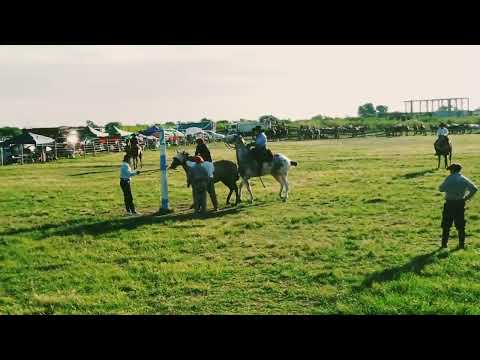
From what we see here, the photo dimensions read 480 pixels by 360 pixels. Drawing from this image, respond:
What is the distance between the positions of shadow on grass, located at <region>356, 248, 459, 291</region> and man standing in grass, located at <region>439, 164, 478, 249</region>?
0.40 meters

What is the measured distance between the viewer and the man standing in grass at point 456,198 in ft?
25.5

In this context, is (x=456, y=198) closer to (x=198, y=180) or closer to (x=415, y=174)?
(x=198, y=180)

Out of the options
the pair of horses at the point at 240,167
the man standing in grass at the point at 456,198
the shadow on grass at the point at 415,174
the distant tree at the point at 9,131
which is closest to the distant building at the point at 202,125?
the distant tree at the point at 9,131

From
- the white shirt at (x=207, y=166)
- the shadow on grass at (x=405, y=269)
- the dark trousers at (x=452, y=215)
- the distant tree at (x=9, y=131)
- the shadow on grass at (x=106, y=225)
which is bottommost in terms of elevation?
the shadow on grass at (x=405, y=269)

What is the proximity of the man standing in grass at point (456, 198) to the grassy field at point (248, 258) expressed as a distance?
1.27 feet

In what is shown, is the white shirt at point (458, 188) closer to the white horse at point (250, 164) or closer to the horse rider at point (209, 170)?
the horse rider at point (209, 170)

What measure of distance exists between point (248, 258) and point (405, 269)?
262 centimetres

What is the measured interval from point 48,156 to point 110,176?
19506 mm

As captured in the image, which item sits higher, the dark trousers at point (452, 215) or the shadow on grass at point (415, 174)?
the dark trousers at point (452, 215)

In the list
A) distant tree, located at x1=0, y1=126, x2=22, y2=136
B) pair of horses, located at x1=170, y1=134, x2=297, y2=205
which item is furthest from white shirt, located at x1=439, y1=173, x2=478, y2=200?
distant tree, located at x1=0, y1=126, x2=22, y2=136

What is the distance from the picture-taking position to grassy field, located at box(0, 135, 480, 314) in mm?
5926
